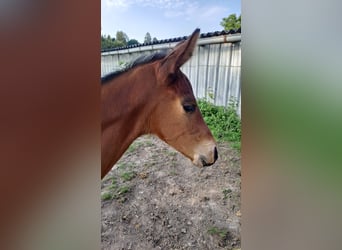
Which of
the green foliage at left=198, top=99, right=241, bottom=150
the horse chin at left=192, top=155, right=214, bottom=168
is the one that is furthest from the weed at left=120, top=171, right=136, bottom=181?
the green foliage at left=198, top=99, right=241, bottom=150

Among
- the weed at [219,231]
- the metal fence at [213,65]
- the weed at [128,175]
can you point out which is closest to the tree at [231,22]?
the metal fence at [213,65]

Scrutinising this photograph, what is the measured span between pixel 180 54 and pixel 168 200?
59 cm

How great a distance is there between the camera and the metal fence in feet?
3.57

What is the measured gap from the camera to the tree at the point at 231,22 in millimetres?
1083

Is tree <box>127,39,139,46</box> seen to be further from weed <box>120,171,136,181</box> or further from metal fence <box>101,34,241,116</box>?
weed <box>120,171,136,181</box>

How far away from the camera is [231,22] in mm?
1097

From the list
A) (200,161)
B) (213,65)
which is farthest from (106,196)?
(213,65)

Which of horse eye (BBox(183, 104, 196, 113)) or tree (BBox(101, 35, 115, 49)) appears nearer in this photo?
tree (BBox(101, 35, 115, 49))

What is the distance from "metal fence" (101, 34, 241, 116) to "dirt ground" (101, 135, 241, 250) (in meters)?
0.22

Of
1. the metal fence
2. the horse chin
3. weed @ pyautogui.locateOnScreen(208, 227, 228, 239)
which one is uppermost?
the metal fence

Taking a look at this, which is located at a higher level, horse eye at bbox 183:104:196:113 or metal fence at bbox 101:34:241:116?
metal fence at bbox 101:34:241:116

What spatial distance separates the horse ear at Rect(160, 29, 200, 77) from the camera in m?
1.10
